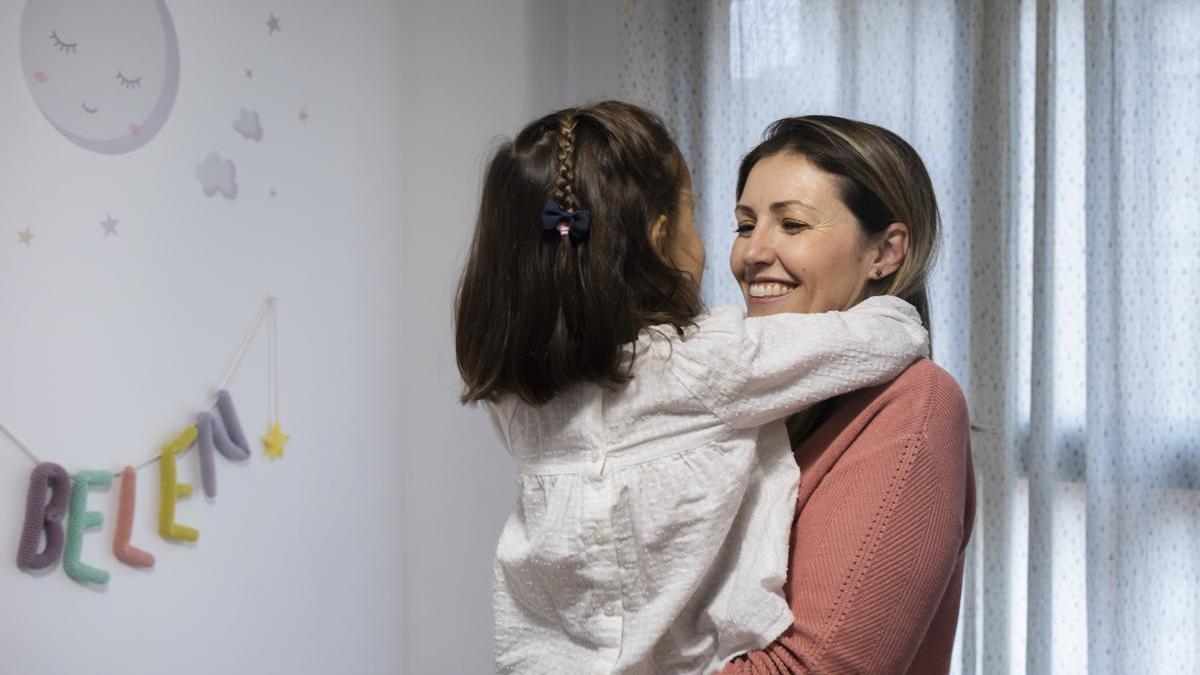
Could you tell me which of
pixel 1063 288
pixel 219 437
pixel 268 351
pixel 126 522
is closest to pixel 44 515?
pixel 126 522

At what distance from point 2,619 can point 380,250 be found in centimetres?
130

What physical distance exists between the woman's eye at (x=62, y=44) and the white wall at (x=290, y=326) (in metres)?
0.07

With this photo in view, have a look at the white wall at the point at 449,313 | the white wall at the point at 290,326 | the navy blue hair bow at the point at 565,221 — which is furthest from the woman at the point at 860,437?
the white wall at the point at 449,313

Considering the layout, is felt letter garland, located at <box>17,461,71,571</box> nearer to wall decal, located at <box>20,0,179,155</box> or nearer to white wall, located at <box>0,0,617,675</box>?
white wall, located at <box>0,0,617,675</box>

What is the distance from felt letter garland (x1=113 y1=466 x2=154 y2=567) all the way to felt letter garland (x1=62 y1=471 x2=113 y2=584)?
2.2 inches

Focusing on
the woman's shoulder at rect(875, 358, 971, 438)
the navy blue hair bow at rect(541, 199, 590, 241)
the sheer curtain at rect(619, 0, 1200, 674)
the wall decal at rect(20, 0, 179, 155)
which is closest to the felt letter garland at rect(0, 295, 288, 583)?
the wall decal at rect(20, 0, 179, 155)

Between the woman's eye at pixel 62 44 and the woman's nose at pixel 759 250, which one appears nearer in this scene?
the woman's nose at pixel 759 250

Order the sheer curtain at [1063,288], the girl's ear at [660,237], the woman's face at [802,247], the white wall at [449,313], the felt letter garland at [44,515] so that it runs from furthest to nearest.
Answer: the white wall at [449,313] < the sheer curtain at [1063,288] < the felt letter garland at [44,515] < the woman's face at [802,247] < the girl's ear at [660,237]

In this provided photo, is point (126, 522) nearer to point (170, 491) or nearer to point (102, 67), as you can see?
point (170, 491)

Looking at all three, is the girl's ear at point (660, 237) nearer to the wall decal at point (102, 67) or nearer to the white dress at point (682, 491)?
the white dress at point (682, 491)

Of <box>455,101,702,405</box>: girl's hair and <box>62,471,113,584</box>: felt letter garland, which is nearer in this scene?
<box>455,101,702,405</box>: girl's hair

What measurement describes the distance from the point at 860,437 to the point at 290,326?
5.41ft

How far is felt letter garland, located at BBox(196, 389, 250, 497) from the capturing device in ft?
7.22

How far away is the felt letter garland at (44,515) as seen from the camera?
1.82 meters
